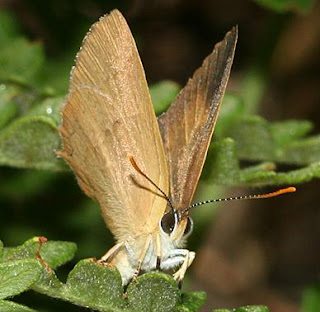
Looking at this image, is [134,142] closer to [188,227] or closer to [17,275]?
[188,227]

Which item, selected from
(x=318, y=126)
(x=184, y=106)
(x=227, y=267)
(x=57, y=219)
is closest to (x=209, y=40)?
(x=318, y=126)

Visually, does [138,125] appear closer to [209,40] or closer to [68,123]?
[68,123]

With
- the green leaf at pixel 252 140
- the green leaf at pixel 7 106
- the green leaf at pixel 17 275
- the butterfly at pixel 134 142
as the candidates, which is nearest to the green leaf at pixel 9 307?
the green leaf at pixel 17 275

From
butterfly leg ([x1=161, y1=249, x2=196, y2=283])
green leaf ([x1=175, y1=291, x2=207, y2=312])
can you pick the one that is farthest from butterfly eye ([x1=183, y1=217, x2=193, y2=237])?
green leaf ([x1=175, y1=291, x2=207, y2=312])

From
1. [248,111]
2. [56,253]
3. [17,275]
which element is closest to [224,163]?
[56,253]

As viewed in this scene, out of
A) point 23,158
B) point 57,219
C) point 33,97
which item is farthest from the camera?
point 57,219

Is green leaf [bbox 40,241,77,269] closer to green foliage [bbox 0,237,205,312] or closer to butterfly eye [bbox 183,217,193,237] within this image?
green foliage [bbox 0,237,205,312]
